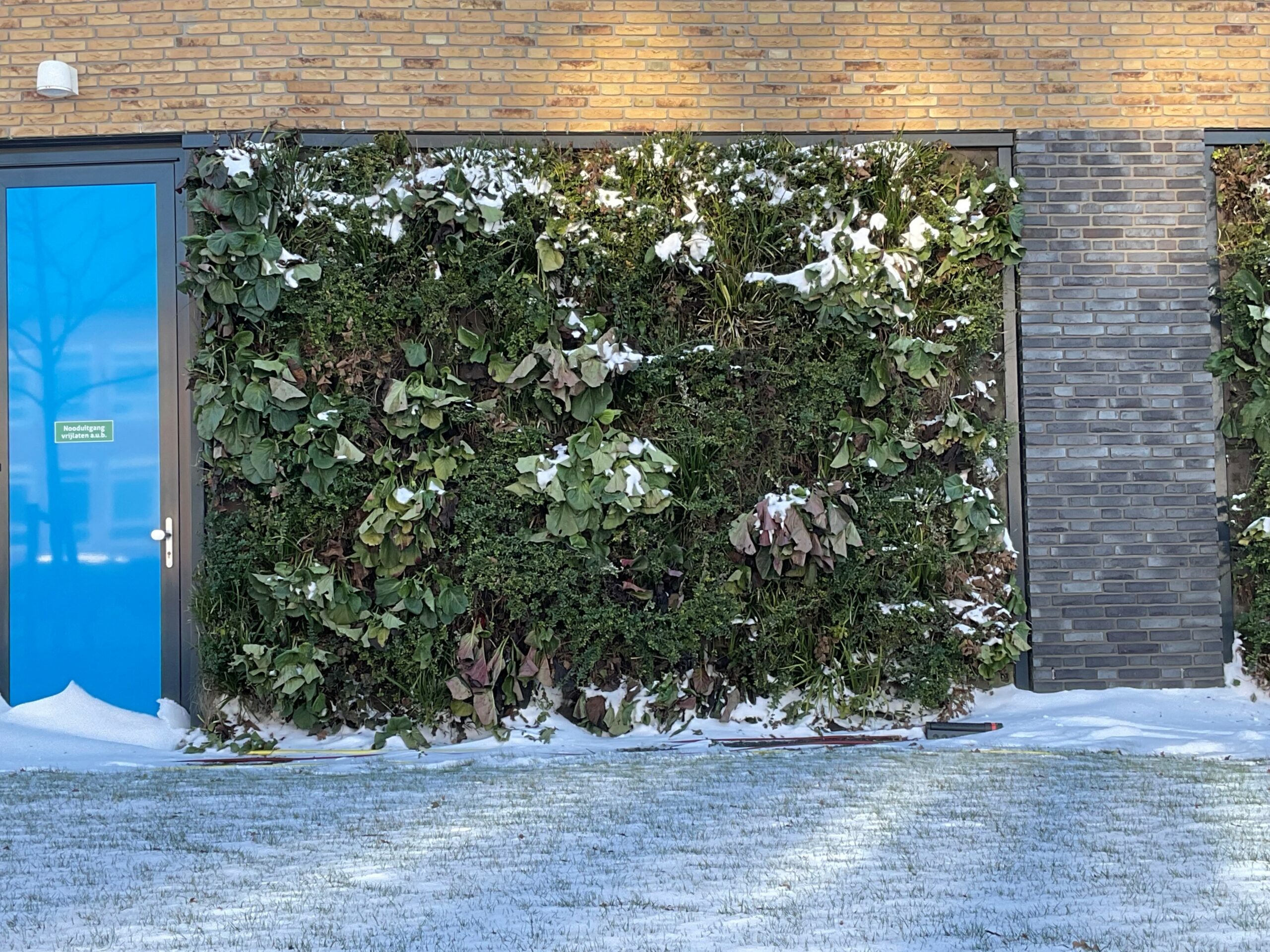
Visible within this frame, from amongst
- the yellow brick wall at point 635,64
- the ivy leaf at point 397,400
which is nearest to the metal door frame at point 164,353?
the yellow brick wall at point 635,64

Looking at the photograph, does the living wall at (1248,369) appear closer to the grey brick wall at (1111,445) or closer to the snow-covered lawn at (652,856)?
the grey brick wall at (1111,445)

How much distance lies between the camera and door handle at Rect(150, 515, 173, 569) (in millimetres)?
6129

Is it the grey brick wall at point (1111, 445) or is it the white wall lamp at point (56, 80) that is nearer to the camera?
the white wall lamp at point (56, 80)

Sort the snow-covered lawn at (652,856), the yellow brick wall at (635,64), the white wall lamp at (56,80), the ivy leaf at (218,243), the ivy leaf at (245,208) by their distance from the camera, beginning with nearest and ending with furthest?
the snow-covered lawn at (652,856) < the ivy leaf at (218,243) < the ivy leaf at (245,208) < the white wall lamp at (56,80) < the yellow brick wall at (635,64)

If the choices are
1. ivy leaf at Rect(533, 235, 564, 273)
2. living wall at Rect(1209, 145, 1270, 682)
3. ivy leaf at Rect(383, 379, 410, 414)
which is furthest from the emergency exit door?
living wall at Rect(1209, 145, 1270, 682)

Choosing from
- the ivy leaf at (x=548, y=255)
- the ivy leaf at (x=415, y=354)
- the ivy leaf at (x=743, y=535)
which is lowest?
the ivy leaf at (x=743, y=535)

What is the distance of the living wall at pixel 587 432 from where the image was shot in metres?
5.83

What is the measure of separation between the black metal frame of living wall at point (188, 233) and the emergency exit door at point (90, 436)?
54mm

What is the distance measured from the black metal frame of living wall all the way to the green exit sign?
326 mm

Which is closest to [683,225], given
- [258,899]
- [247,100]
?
[247,100]

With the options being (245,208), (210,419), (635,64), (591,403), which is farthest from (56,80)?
(591,403)

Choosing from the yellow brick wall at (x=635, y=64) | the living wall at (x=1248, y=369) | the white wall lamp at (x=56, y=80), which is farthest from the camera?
the living wall at (x=1248, y=369)

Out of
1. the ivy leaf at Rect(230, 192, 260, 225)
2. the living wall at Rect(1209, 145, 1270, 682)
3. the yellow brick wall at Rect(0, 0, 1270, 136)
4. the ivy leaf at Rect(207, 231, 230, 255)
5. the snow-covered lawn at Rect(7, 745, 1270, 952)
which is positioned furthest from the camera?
the living wall at Rect(1209, 145, 1270, 682)

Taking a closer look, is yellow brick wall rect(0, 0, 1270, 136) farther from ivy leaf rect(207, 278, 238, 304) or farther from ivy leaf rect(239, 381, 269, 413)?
ivy leaf rect(239, 381, 269, 413)
